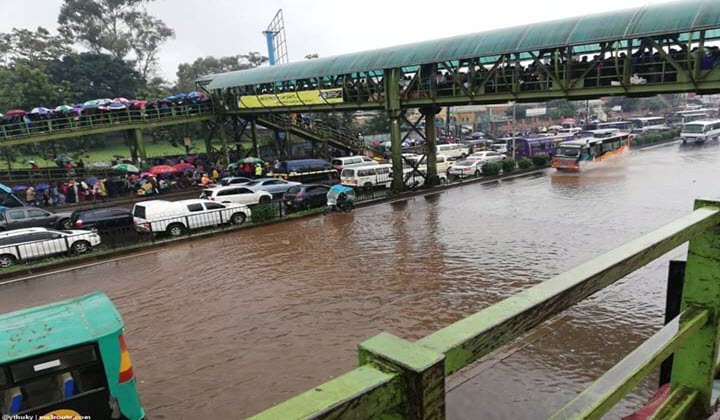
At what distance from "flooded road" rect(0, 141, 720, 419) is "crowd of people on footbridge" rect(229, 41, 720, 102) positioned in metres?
5.45

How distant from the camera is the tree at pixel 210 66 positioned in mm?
77938

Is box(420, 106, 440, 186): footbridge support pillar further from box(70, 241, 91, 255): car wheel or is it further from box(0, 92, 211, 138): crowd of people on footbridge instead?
box(0, 92, 211, 138): crowd of people on footbridge

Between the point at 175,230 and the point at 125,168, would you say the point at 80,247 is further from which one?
the point at 125,168

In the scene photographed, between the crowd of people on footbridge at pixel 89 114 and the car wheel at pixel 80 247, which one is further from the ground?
the crowd of people on footbridge at pixel 89 114

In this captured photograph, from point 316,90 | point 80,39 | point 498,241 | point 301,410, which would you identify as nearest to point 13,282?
point 498,241

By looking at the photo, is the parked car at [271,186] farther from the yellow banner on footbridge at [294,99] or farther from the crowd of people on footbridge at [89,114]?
the crowd of people on footbridge at [89,114]

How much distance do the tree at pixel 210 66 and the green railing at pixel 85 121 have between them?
137 feet

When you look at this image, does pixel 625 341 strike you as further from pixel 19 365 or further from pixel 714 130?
pixel 714 130

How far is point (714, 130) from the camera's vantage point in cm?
4444

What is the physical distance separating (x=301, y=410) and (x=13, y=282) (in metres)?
16.0

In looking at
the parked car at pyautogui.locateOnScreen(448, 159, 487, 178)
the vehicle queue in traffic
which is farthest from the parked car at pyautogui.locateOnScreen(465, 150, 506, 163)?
the parked car at pyautogui.locateOnScreen(448, 159, 487, 178)

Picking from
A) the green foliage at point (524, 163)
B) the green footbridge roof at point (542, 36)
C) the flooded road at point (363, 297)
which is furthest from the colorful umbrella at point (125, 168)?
the green foliage at point (524, 163)

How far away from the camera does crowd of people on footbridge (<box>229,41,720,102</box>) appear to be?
55.1 ft

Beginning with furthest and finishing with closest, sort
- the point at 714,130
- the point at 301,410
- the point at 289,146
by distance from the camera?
the point at 714,130, the point at 289,146, the point at 301,410
